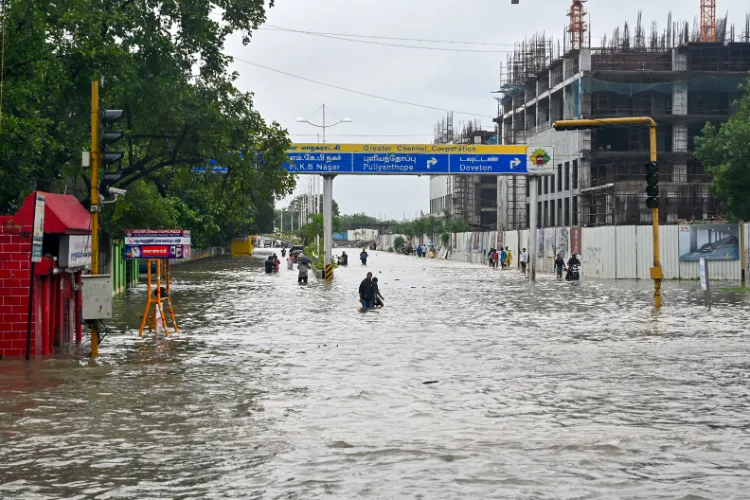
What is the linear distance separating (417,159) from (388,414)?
133 ft

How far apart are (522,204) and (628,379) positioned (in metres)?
91.5

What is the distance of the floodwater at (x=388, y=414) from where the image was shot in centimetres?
838

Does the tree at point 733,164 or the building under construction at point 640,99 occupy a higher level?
the building under construction at point 640,99

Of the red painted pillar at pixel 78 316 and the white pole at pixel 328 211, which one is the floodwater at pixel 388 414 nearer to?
the red painted pillar at pixel 78 316

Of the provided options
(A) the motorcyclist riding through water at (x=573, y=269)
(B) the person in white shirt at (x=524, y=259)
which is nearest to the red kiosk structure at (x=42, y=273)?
(A) the motorcyclist riding through water at (x=573, y=269)

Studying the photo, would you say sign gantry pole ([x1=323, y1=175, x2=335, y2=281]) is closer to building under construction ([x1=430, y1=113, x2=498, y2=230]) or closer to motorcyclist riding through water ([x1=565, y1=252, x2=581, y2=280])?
motorcyclist riding through water ([x1=565, y1=252, x2=581, y2=280])

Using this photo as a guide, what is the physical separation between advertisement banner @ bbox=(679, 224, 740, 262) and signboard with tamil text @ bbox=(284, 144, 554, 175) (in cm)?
879

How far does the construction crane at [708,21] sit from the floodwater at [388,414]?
227 ft

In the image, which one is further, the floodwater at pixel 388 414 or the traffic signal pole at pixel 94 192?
the traffic signal pole at pixel 94 192

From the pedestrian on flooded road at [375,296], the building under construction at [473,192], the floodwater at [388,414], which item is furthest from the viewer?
the building under construction at [473,192]

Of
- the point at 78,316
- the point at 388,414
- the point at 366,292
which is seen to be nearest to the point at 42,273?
the point at 78,316

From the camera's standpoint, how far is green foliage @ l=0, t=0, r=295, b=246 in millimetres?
21641

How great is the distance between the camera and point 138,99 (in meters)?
26.8

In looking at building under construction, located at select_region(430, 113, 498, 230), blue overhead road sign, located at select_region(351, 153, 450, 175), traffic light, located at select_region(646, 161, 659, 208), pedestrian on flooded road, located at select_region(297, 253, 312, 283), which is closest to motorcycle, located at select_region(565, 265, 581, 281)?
blue overhead road sign, located at select_region(351, 153, 450, 175)
